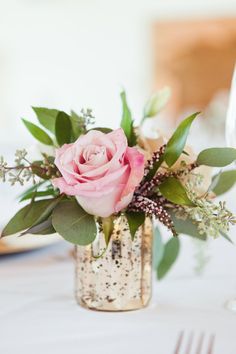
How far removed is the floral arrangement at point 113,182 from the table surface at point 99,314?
11 centimetres

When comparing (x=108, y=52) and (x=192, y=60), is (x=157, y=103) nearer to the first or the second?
(x=108, y=52)

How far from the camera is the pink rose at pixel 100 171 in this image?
734 millimetres

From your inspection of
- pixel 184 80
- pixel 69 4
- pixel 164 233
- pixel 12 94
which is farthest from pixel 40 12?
pixel 164 233

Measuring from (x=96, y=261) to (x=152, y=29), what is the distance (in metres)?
6.93

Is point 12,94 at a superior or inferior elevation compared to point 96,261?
inferior

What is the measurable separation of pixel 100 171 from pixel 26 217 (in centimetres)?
13

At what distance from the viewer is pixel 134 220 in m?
0.79

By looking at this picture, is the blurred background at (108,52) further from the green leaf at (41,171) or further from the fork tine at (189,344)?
the fork tine at (189,344)

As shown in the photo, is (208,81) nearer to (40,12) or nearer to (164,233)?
(40,12)

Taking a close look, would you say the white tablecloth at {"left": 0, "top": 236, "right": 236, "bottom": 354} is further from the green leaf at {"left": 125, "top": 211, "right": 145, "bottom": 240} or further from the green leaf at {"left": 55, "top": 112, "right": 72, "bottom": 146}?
the green leaf at {"left": 55, "top": 112, "right": 72, "bottom": 146}

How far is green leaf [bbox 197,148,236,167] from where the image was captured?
78 centimetres

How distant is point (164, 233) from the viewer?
55.1 inches

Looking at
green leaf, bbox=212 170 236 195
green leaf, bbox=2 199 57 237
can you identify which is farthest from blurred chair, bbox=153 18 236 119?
green leaf, bbox=2 199 57 237

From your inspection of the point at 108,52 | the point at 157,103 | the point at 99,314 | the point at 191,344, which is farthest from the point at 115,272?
the point at 108,52
